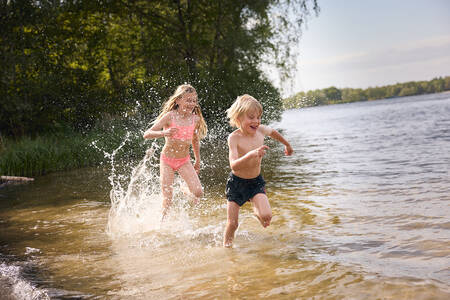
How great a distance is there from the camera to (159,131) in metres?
5.36

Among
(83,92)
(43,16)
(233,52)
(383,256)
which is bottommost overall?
(383,256)

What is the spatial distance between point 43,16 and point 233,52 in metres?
8.87

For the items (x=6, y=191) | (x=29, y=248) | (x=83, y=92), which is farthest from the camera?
(x=83, y=92)

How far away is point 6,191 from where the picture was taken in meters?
10.0

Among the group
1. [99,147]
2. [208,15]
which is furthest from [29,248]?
[208,15]

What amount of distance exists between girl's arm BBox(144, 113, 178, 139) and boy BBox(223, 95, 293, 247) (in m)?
0.98

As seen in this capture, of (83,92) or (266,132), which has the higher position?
(83,92)

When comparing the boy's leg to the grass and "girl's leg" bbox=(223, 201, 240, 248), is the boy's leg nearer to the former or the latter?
"girl's leg" bbox=(223, 201, 240, 248)

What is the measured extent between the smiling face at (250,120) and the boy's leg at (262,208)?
0.73m

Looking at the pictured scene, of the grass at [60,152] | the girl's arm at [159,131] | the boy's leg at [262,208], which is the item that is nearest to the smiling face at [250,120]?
the boy's leg at [262,208]

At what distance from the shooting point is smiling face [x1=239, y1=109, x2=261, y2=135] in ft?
14.2

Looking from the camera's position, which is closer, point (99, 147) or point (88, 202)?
point (88, 202)

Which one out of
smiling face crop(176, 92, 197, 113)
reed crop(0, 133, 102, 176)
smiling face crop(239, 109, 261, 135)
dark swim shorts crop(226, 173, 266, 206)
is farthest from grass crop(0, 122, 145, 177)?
smiling face crop(239, 109, 261, 135)

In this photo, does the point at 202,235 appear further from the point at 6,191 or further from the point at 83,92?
the point at 83,92
